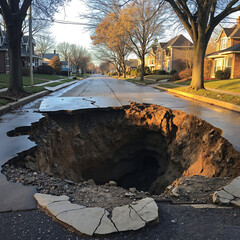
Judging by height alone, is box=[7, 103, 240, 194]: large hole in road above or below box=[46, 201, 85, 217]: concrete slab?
below

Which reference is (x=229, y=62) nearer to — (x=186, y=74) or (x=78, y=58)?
(x=186, y=74)

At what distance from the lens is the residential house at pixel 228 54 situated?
2842cm

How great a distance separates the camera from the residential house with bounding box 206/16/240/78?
28.4 meters

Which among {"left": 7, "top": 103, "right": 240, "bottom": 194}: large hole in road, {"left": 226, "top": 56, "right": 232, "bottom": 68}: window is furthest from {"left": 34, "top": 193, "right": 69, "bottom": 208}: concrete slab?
{"left": 226, "top": 56, "right": 232, "bottom": 68}: window

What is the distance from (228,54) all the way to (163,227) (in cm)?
3126

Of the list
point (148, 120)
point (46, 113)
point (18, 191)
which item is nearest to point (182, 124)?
point (148, 120)

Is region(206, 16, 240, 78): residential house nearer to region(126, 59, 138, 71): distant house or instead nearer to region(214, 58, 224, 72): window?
region(214, 58, 224, 72): window

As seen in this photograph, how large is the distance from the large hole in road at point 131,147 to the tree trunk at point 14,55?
5.95m

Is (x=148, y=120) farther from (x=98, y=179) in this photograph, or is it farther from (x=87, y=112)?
(x=98, y=179)

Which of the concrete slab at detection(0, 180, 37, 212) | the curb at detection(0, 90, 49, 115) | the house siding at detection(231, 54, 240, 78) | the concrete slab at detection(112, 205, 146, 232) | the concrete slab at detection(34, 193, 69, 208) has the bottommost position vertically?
the concrete slab at detection(0, 180, 37, 212)

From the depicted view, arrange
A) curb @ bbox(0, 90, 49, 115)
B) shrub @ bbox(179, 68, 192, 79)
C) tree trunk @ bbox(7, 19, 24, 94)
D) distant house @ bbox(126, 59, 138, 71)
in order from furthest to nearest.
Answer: distant house @ bbox(126, 59, 138, 71), shrub @ bbox(179, 68, 192, 79), tree trunk @ bbox(7, 19, 24, 94), curb @ bbox(0, 90, 49, 115)

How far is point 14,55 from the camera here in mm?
13367

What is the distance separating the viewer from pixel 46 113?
A: 8750mm

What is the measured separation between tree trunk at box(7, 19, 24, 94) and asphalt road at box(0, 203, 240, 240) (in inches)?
466
